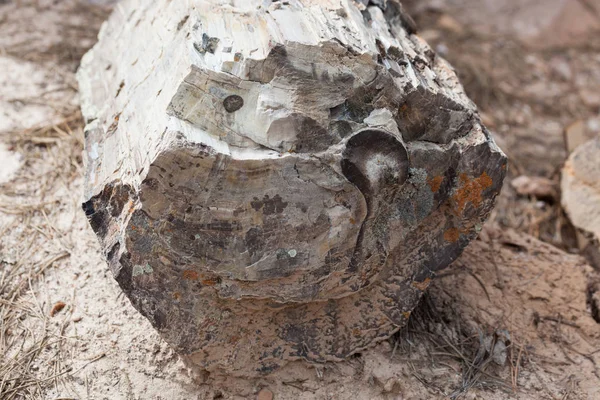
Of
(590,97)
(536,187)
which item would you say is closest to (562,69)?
(590,97)

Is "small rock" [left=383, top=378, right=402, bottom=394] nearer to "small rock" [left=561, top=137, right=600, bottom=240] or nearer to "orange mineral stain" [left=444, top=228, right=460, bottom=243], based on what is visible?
"orange mineral stain" [left=444, top=228, right=460, bottom=243]

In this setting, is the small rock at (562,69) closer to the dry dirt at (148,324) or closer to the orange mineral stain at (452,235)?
the dry dirt at (148,324)

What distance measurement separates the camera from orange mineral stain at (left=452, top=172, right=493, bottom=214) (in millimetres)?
2102

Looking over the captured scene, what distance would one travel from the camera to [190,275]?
199 centimetres

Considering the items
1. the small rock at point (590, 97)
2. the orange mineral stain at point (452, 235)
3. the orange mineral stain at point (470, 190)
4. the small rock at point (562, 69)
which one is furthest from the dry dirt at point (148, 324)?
the small rock at point (562, 69)

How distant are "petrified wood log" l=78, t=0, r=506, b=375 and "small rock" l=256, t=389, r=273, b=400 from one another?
8 centimetres

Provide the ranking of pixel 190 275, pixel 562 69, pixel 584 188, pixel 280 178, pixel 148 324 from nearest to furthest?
1. pixel 280 178
2. pixel 190 275
3. pixel 148 324
4. pixel 584 188
5. pixel 562 69

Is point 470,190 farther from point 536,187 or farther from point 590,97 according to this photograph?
point 590,97

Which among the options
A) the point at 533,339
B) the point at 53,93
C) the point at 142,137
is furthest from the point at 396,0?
the point at 53,93

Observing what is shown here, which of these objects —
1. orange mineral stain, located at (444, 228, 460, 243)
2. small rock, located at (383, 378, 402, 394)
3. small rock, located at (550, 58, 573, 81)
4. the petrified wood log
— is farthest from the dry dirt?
small rock, located at (550, 58, 573, 81)

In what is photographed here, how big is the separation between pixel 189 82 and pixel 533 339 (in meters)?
1.62

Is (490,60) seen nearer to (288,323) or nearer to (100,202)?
(288,323)

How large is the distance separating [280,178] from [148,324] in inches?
33.7

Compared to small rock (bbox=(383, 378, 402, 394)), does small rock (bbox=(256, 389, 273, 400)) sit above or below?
below
